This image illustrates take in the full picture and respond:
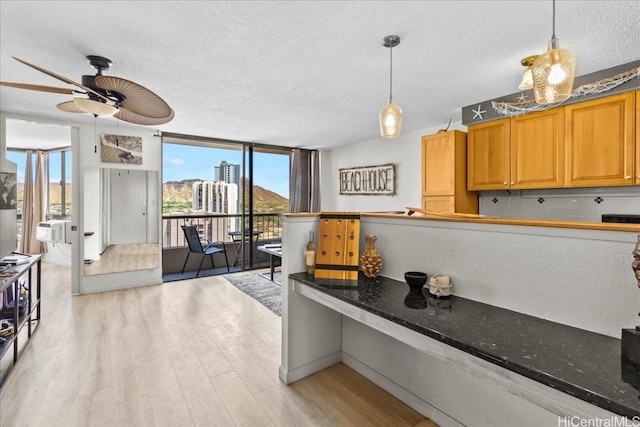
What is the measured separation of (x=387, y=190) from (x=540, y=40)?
3.32m

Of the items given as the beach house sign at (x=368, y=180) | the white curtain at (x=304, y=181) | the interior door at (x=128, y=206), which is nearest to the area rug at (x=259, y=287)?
the interior door at (x=128, y=206)

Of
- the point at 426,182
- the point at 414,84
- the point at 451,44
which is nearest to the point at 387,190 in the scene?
the point at 426,182

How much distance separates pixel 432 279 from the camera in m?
1.70

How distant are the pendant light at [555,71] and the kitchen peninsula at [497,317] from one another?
0.70 meters

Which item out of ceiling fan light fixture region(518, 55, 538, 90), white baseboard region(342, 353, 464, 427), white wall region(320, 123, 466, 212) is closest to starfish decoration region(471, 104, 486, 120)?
white wall region(320, 123, 466, 212)

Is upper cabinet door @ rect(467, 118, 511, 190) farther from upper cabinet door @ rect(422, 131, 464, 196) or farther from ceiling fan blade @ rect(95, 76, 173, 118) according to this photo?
ceiling fan blade @ rect(95, 76, 173, 118)

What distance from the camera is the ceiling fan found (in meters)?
2.10

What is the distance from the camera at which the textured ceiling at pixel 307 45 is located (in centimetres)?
177

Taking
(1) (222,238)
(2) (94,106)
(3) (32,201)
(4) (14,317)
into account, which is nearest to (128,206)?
(1) (222,238)

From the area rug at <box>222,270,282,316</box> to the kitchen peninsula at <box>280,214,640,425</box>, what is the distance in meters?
1.80

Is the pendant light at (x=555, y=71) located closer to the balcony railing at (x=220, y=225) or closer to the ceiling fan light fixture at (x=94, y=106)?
the ceiling fan light fixture at (x=94, y=106)

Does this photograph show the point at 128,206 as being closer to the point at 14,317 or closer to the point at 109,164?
the point at 109,164

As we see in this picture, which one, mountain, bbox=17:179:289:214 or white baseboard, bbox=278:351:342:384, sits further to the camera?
mountain, bbox=17:179:289:214

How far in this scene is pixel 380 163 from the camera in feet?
17.8
